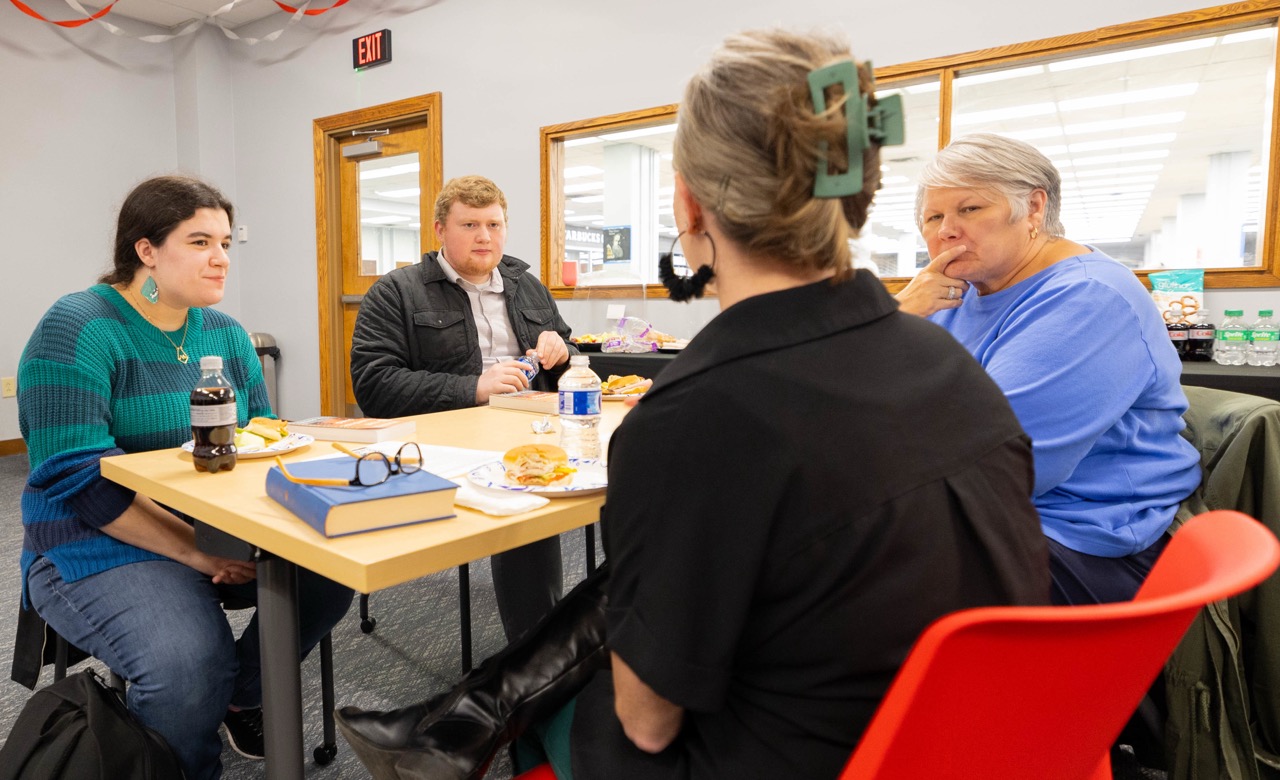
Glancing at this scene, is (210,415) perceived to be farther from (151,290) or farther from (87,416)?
(151,290)

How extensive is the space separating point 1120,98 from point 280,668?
3606mm

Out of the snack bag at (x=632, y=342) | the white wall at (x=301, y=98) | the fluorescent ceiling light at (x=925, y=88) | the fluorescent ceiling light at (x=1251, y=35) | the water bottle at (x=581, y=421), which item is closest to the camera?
the water bottle at (x=581, y=421)

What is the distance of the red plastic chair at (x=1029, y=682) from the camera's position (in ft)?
1.70

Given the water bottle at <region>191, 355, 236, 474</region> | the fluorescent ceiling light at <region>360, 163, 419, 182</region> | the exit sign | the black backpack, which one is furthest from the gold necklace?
the exit sign

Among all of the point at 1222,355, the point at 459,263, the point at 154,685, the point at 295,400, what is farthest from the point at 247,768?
the point at 295,400

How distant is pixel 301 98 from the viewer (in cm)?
552

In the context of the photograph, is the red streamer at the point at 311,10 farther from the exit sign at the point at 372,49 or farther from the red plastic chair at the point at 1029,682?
the red plastic chair at the point at 1029,682

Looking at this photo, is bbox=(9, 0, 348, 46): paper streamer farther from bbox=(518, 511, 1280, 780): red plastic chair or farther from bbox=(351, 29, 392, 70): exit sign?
bbox=(518, 511, 1280, 780): red plastic chair

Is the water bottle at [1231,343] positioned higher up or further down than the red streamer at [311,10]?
further down

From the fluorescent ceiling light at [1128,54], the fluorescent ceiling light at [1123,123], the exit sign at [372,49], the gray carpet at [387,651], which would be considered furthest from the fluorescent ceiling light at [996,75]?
the exit sign at [372,49]

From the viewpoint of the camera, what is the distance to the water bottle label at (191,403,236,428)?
1.26 metres

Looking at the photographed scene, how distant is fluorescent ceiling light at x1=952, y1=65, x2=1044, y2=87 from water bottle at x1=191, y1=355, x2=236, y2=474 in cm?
313

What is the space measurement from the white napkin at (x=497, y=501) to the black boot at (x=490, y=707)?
0.17 meters

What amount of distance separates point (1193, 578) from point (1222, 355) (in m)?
2.50
